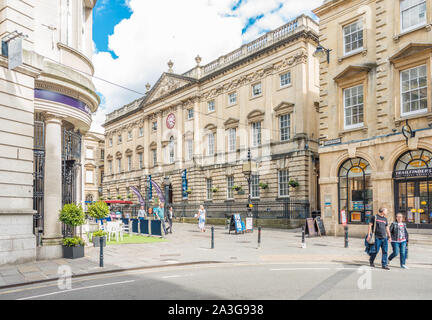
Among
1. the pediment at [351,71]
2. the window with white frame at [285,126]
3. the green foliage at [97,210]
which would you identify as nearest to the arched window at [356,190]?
the pediment at [351,71]

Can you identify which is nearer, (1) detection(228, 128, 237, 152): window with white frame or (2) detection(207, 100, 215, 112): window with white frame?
(1) detection(228, 128, 237, 152): window with white frame

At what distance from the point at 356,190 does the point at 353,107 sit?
4599 mm

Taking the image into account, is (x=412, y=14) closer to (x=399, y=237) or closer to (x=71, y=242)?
(x=399, y=237)

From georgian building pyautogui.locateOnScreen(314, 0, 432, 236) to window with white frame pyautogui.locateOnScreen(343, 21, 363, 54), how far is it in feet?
0.18

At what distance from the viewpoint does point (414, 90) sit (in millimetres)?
17812

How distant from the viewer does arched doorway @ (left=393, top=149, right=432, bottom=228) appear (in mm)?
17219

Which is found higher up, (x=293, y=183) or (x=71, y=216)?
(x=293, y=183)

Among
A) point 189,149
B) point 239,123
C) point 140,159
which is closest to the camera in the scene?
point 239,123

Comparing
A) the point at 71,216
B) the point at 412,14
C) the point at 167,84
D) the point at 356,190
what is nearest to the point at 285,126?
the point at 356,190

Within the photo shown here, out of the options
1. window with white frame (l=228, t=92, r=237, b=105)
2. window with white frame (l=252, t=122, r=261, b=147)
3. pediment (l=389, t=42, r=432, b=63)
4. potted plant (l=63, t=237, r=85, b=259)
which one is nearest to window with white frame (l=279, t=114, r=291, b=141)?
window with white frame (l=252, t=122, r=261, b=147)

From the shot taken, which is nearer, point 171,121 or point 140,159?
point 171,121

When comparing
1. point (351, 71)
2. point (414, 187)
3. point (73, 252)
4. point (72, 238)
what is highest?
point (351, 71)

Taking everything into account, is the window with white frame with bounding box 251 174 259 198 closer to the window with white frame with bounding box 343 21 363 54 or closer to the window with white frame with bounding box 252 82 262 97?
the window with white frame with bounding box 252 82 262 97
